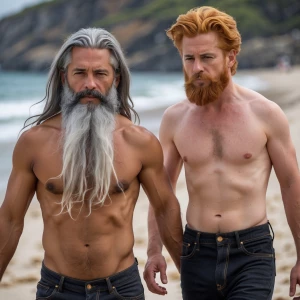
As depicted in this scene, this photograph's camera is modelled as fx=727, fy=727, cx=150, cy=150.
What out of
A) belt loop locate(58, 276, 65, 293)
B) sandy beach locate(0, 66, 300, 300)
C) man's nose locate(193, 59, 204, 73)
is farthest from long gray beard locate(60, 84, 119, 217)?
sandy beach locate(0, 66, 300, 300)

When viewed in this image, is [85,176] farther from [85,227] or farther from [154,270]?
[154,270]

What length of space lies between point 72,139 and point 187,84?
791 mm

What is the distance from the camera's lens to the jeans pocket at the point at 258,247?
4023 millimetres

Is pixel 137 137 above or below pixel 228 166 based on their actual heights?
above

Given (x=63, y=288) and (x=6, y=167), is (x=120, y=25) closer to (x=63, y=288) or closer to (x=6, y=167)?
(x=6, y=167)

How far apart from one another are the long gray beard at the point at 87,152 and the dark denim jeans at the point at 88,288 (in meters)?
0.35

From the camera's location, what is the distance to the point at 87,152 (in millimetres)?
3748

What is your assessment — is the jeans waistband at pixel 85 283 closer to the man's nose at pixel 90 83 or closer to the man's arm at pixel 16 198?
the man's arm at pixel 16 198

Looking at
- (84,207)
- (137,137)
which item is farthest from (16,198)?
(137,137)

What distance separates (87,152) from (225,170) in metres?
0.86

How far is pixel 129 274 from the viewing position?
12.2ft

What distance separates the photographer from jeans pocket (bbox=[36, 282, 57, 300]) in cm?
366

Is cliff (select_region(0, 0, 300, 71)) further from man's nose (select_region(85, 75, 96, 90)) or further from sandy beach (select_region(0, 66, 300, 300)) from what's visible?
man's nose (select_region(85, 75, 96, 90))

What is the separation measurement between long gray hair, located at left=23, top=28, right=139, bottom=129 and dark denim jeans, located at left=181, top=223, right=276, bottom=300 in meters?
0.86
